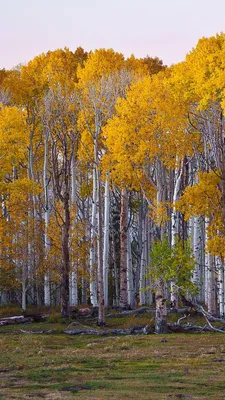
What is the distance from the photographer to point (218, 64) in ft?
116

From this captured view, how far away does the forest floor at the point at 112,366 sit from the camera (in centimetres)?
1520

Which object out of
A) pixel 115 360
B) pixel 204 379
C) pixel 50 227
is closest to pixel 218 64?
pixel 50 227

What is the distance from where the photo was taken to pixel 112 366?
1961 cm

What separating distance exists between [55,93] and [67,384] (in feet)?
85.8

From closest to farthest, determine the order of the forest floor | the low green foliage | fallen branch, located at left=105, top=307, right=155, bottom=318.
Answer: the forest floor < the low green foliage < fallen branch, located at left=105, top=307, right=155, bottom=318

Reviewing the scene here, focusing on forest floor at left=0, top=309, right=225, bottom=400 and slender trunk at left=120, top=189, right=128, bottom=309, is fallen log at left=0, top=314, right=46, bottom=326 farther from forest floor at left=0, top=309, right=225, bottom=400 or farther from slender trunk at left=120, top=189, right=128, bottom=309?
forest floor at left=0, top=309, right=225, bottom=400

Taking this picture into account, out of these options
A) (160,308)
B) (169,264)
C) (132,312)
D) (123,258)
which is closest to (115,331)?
(160,308)

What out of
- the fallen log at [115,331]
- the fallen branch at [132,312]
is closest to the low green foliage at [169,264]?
the fallen log at [115,331]

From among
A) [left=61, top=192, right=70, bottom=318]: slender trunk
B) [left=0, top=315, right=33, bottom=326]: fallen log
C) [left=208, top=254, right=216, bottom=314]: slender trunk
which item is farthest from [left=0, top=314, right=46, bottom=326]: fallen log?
[left=208, top=254, right=216, bottom=314]: slender trunk

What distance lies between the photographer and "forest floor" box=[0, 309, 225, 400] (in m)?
15.2

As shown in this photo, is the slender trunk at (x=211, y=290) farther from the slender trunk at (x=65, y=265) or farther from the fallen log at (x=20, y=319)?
the fallen log at (x=20, y=319)

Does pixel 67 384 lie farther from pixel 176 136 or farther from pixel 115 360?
pixel 176 136

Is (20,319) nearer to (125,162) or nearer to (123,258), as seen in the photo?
(123,258)

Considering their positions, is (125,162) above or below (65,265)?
above
